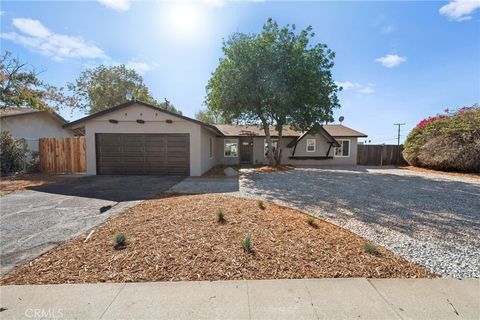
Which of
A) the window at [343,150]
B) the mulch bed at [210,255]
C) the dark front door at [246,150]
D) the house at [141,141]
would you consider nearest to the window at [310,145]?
the window at [343,150]

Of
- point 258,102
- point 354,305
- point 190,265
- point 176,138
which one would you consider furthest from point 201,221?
point 258,102

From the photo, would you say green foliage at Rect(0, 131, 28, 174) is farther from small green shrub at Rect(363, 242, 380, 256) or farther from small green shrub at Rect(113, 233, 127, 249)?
small green shrub at Rect(363, 242, 380, 256)

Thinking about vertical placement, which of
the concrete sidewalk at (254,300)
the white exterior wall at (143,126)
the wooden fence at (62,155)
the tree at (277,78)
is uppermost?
the tree at (277,78)

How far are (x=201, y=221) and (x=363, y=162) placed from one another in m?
19.9

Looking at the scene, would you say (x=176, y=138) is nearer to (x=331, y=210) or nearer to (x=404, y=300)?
(x=331, y=210)

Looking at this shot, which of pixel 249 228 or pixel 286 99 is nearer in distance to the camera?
pixel 249 228

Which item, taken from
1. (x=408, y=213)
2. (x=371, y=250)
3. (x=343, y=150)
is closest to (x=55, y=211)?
(x=371, y=250)

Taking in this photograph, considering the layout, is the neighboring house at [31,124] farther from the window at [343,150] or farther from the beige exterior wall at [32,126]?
the window at [343,150]

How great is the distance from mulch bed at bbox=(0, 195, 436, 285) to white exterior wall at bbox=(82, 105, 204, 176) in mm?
7316

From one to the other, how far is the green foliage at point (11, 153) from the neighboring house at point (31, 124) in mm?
598

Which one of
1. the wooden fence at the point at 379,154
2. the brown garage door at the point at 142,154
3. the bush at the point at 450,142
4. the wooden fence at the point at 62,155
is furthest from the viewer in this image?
the wooden fence at the point at 379,154

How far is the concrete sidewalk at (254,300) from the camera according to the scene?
2334mm

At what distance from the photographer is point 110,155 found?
12.2 m

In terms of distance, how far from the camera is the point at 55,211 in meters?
5.88
